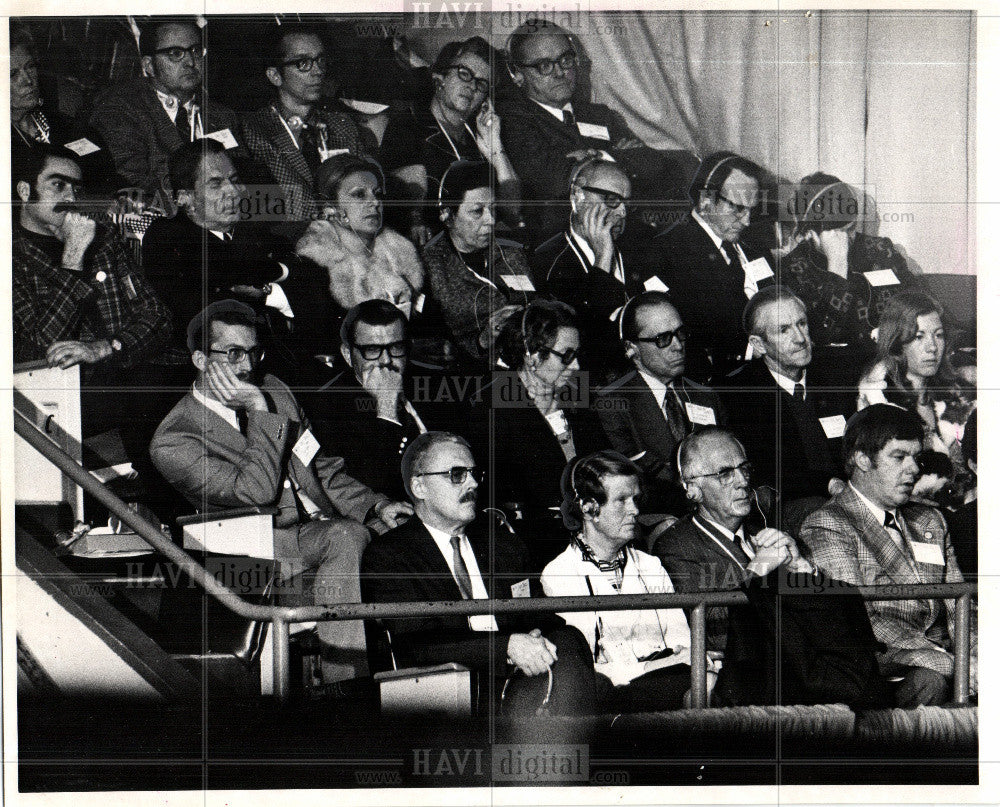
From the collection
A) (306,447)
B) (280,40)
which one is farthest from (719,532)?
(280,40)

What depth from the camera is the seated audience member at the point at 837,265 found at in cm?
402

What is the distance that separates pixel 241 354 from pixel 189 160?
2.19ft

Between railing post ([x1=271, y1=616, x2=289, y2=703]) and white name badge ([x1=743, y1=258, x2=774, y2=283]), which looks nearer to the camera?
railing post ([x1=271, y1=616, x2=289, y2=703])

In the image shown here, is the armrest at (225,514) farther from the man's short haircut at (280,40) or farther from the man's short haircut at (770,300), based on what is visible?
the man's short haircut at (770,300)

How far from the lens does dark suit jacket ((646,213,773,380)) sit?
401 centimetres

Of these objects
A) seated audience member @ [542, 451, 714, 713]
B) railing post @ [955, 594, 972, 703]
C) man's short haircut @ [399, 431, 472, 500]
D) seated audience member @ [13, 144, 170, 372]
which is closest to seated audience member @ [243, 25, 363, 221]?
seated audience member @ [13, 144, 170, 372]

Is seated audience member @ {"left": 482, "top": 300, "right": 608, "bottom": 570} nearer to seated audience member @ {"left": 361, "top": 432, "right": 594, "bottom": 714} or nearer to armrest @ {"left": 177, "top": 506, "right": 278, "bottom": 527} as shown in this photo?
seated audience member @ {"left": 361, "top": 432, "right": 594, "bottom": 714}

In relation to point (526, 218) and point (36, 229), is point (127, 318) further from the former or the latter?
point (526, 218)

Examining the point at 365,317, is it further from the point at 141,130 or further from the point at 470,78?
the point at 141,130

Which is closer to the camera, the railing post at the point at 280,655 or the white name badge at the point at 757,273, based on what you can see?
the railing post at the point at 280,655

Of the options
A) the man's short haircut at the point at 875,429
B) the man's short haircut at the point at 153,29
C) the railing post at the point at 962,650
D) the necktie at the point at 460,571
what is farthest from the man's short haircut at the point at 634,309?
the man's short haircut at the point at 153,29

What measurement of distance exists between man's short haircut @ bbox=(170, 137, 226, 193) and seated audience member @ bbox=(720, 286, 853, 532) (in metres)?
1.87

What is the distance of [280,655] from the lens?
3.92 m

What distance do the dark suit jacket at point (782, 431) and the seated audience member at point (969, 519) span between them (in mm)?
415
